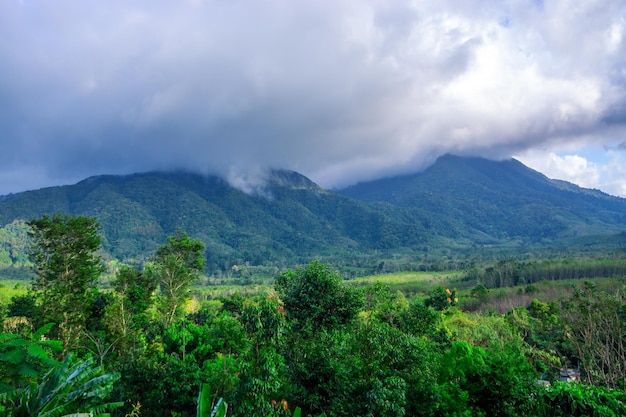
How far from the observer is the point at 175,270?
113 feet

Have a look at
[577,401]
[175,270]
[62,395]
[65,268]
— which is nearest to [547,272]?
[175,270]

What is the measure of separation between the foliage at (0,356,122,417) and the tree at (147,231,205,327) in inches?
874

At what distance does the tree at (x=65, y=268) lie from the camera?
26.4 meters

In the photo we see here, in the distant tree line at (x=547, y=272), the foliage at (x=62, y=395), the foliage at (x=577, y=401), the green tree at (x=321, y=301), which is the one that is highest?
the green tree at (x=321, y=301)

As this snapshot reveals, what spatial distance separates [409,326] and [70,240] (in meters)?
25.8

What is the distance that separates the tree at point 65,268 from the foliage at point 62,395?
58.1 feet

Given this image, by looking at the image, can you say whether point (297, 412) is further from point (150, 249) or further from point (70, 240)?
point (150, 249)

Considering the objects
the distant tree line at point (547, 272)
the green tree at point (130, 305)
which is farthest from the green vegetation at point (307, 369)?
the distant tree line at point (547, 272)

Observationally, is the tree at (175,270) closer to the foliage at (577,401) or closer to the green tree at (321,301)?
the green tree at (321,301)

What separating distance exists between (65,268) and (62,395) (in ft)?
73.6

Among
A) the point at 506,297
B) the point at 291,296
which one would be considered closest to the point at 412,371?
the point at 291,296

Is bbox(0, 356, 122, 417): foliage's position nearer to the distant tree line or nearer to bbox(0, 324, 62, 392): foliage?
bbox(0, 324, 62, 392): foliage

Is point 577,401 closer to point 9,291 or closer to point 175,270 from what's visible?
point 175,270

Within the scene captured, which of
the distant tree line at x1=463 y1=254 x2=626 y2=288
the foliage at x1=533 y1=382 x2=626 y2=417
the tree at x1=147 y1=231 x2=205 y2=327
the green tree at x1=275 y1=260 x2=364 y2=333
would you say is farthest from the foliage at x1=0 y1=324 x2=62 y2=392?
the distant tree line at x1=463 y1=254 x2=626 y2=288
